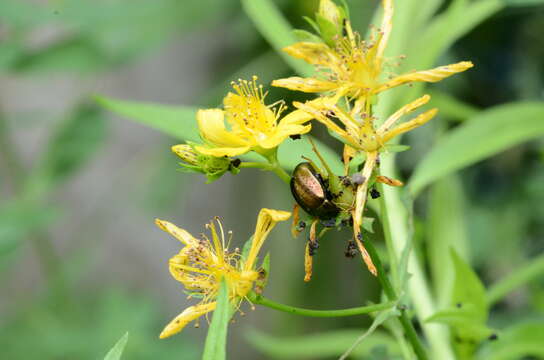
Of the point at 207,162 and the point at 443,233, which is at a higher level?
the point at 443,233

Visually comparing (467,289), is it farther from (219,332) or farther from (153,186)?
(153,186)

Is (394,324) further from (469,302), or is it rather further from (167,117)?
(167,117)

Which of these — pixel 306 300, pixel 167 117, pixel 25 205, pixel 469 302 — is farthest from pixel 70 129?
pixel 469 302

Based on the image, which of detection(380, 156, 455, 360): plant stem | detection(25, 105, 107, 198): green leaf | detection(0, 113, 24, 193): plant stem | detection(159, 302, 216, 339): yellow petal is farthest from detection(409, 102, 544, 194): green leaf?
detection(0, 113, 24, 193): plant stem

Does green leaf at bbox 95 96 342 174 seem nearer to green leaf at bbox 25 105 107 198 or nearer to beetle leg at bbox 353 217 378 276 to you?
beetle leg at bbox 353 217 378 276

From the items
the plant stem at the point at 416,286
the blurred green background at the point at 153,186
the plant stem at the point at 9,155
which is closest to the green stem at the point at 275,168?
the plant stem at the point at 416,286

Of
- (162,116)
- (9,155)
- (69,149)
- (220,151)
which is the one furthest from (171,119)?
(9,155)
